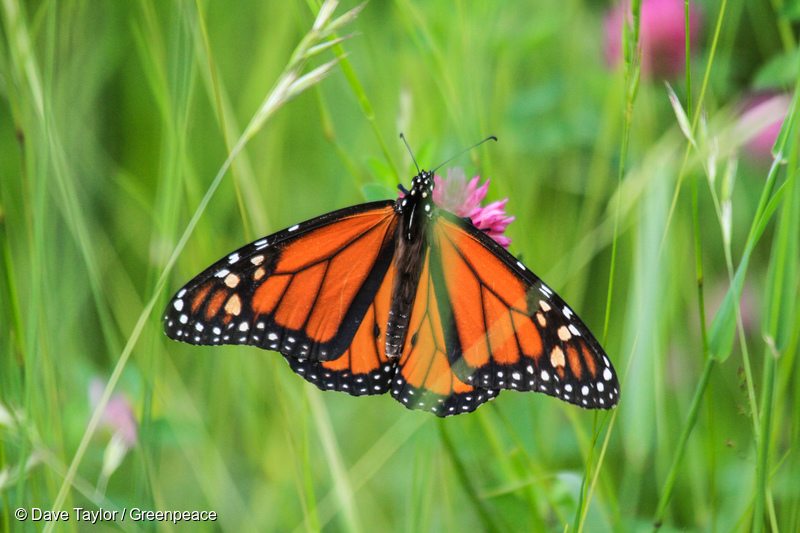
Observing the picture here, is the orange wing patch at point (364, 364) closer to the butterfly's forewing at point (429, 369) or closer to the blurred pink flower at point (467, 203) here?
the butterfly's forewing at point (429, 369)

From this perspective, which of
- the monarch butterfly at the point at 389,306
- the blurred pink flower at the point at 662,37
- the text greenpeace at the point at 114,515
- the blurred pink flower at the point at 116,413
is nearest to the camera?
the text greenpeace at the point at 114,515

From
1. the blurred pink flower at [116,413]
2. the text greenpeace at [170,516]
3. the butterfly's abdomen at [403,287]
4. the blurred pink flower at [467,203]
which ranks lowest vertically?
the text greenpeace at [170,516]

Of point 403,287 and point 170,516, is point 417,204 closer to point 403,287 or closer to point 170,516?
point 403,287

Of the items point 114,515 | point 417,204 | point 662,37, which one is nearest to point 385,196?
point 417,204

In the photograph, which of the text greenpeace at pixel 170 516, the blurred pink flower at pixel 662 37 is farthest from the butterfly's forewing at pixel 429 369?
the blurred pink flower at pixel 662 37

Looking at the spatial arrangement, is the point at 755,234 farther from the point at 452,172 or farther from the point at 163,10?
the point at 163,10

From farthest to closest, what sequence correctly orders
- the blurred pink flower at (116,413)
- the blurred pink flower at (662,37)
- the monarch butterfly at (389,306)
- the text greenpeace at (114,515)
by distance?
the blurred pink flower at (662,37)
the blurred pink flower at (116,413)
the monarch butterfly at (389,306)
the text greenpeace at (114,515)

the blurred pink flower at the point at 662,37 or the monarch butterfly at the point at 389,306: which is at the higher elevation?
the blurred pink flower at the point at 662,37

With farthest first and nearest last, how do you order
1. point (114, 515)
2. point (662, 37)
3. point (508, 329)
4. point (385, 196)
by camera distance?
1. point (662, 37)
2. point (385, 196)
3. point (508, 329)
4. point (114, 515)
